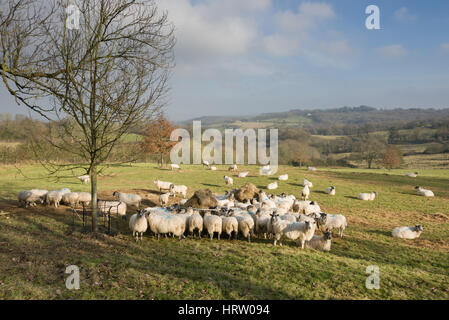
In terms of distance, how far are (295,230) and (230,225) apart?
9.39 ft

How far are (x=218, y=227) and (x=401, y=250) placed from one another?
8.17 metres

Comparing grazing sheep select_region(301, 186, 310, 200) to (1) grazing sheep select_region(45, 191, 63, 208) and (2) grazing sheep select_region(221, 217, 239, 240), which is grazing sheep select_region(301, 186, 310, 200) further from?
(1) grazing sheep select_region(45, 191, 63, 208)

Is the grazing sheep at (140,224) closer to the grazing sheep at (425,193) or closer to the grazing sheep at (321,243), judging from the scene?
the grazing sheep at (321,243)

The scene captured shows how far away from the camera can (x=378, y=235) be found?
13.6 metres

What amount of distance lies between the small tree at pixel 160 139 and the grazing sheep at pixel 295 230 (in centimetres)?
2851

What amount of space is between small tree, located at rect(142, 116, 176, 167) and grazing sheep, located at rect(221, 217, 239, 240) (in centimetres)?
2714

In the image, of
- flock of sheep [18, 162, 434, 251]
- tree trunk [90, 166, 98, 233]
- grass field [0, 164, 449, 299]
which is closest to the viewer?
grass field [0, 164, 449, 299]

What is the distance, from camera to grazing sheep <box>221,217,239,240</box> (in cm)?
1180

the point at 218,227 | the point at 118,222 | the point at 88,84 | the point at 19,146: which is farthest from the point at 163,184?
the point at 19,146

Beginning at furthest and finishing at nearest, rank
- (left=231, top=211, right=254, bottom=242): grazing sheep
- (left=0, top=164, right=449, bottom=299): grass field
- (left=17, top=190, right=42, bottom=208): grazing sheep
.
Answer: (left=17, top=190, right=42, bottom=208): grazing sheep
(left=231, top=211, right=254, bottom=242): grazing sheep
(left=0, top=164, right=449, bottom=299): grass field

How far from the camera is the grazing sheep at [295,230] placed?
11109mm

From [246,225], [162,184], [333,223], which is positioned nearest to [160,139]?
[162,184]

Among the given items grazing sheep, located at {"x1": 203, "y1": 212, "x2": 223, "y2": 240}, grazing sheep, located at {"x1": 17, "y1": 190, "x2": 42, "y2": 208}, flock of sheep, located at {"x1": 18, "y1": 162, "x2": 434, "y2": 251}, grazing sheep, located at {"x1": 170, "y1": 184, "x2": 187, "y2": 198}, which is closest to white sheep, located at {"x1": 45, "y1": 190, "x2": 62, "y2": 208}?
flock of sheep, located at {"x1": 18, "y1": 162, "x2": 434, "y2": 251}

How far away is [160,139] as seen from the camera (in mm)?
40812
